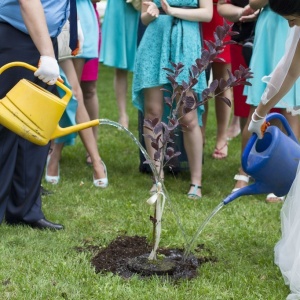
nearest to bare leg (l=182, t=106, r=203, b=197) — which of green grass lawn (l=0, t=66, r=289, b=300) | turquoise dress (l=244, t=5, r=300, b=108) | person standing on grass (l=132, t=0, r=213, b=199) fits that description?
person standing on grass (l=132, t=0, r=213, b=199)

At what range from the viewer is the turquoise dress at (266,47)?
15.6ft

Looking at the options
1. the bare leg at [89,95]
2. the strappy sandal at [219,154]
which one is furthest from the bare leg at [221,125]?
the bare leg at [89,95]

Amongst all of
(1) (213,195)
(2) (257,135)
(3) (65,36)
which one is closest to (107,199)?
(1) (213,195)

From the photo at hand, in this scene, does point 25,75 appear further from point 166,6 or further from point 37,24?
point 166,6

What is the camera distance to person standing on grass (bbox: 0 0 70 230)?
366 centimetres

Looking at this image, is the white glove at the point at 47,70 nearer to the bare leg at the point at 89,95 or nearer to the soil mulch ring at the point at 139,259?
the soil mulch ring at the point at 139,259

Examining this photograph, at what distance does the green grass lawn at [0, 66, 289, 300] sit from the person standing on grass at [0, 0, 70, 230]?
0.14 meters

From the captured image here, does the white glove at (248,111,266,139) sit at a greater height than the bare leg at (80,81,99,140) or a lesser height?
greater

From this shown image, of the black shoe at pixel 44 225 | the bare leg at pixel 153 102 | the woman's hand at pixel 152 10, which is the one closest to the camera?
the black shoe at pixel 44 225

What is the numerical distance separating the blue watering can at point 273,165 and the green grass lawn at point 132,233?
39 cm

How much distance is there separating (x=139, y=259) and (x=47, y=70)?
1.00 m

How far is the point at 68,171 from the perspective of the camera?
5.63m

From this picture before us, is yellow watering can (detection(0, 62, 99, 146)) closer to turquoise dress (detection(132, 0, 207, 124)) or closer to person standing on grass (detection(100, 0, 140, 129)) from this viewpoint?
turquoise dress (detection(132, 0, 207, 124))

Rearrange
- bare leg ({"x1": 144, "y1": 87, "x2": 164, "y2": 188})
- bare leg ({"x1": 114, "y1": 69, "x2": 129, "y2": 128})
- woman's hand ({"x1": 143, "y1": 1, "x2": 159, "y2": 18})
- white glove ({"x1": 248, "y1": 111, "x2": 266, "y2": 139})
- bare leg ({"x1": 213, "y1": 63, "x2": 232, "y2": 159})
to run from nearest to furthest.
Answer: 1. white glove ({"x1": 248, "y1": 111, "x2": 266, "y2": 139})
2. woman's hand ({"x1": 143, "y1": 1, "x2": 159, "y2": 18})
3. bare leg ({"x1": 144, "y1": 87, "x2": 164, "y2": 188})
4. bare leg ({"x1": 213, "y1": 63, "x2": 232, "y2": 159})
5. bare leg ({"x1": 114, "y1": 69, "x2": 129, "y2": 128})
